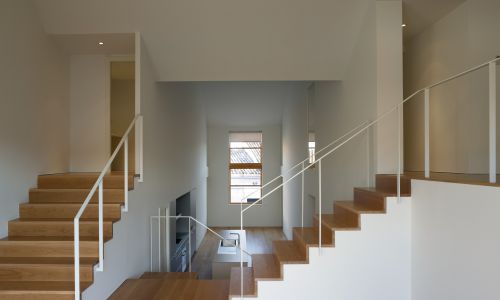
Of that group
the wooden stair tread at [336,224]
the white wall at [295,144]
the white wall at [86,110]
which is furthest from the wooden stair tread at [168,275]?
the white wall at [295,144]

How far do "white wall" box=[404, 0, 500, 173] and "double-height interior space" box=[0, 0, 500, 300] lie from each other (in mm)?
19

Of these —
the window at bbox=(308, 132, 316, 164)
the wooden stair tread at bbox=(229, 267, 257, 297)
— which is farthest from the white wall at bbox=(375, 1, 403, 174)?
the window at bbox=(308, 132, 316, 164)

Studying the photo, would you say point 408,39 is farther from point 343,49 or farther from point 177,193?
point 177,193

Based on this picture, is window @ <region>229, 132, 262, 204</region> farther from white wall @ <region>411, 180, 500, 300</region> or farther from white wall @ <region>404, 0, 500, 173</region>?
white wall @ <region>411, 180, 500, 300</region>

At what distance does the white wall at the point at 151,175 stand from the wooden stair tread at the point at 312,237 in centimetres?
183

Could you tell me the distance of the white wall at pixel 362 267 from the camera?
2.92m

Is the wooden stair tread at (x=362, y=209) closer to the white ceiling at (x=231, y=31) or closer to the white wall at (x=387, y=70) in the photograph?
the white wall at (x=387, y=70)

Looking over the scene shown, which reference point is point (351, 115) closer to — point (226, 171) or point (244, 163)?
point (244, 163)

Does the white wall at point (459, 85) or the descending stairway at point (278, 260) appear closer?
the descending stairway at point (278, 260)

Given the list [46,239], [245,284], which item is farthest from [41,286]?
[245,284]

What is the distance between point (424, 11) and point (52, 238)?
474 cm

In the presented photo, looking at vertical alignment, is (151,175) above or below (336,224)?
above

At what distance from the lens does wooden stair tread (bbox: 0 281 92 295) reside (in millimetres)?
2609

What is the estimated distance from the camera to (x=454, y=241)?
246 cm
